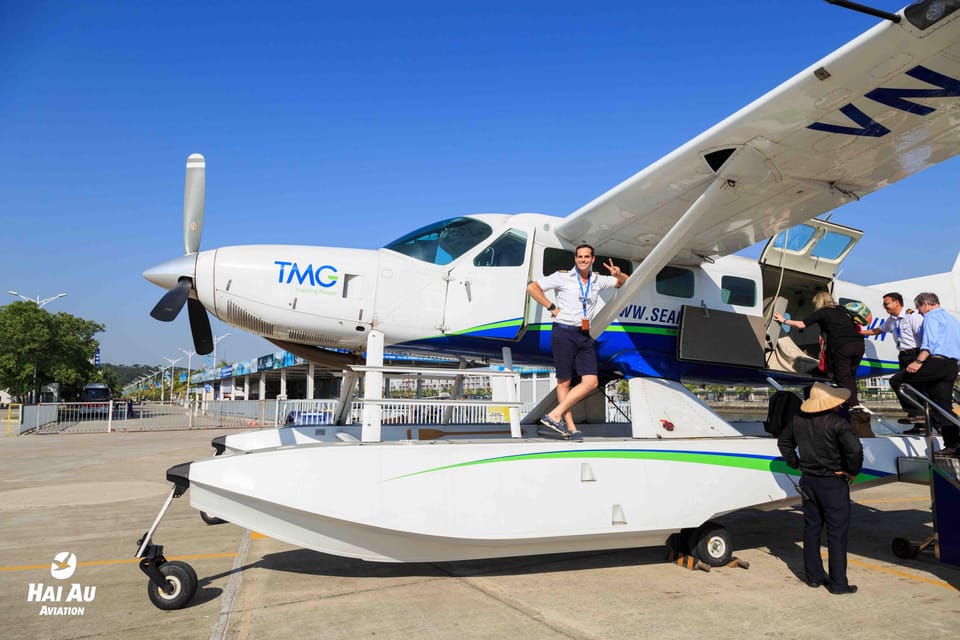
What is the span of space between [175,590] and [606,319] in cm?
427

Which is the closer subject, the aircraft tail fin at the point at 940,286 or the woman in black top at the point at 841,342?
the woman in black top at the point at 841,342

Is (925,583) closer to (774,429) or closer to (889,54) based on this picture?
(774,429)

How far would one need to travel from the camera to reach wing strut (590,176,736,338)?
5.39 meters

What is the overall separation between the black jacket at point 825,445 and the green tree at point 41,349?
50828 mm

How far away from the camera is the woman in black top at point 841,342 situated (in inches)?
238

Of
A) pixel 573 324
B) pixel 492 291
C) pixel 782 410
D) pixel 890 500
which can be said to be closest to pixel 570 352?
pixel 573 324

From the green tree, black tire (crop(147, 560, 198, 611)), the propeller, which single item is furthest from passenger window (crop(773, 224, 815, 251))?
the green tree

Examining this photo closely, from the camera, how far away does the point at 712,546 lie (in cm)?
536

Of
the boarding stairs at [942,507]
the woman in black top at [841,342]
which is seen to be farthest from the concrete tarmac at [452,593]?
the woman in black top at [841,342]

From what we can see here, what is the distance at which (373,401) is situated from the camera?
470 cm

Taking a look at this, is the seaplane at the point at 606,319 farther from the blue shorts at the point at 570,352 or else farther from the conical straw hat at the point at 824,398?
the conical straw hat at the point at 824,398

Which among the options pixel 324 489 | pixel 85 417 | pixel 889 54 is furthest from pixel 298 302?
pixel 85 417

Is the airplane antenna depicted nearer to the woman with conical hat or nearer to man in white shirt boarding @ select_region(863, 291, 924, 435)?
the woman with conical hat

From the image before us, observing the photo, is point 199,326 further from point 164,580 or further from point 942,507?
point 942,507
